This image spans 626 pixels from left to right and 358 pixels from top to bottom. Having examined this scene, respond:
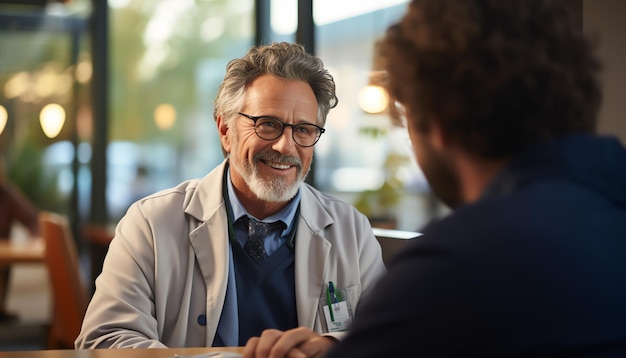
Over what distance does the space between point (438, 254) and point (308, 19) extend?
416cm

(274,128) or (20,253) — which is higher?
(274,128)

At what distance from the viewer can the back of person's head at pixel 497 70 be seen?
38.8 inches

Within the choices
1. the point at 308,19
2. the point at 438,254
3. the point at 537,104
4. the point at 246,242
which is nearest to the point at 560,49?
the point at 537,104

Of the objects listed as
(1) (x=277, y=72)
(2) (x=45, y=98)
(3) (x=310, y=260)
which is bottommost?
(3) (x=310, y=260)

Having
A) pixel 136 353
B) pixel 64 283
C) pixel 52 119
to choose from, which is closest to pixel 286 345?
pixel 136 353

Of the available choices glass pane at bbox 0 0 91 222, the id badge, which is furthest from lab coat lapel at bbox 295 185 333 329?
glass pane at bbox 0 0 91 222

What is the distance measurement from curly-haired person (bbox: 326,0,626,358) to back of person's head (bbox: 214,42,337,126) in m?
1.32

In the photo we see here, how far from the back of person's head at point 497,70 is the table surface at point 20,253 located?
5623 mm

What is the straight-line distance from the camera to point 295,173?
2375mm

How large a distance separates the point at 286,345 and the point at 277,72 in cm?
103

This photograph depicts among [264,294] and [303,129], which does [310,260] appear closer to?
[264,294]

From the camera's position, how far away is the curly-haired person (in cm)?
87

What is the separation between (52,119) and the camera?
26.6 feet

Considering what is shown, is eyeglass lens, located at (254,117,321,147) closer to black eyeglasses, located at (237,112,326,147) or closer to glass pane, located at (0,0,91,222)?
black eyeglasses, located at (237,112,326,147)
